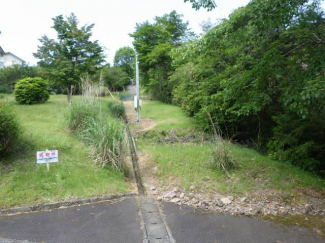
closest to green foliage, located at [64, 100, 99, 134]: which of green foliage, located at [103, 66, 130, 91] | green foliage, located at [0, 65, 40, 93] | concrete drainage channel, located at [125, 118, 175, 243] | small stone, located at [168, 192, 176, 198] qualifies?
concrete drainage channel, located at [125, 118, 175, 243]

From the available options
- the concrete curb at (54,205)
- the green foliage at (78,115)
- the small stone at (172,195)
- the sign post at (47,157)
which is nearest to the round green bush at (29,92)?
the green foliage at (78,115)

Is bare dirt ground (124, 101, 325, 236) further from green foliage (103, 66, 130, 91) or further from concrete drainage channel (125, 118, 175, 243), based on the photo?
green foliage (103, 66, 130, 91)

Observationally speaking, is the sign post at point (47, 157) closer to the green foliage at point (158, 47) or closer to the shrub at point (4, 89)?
the green foliage at point (158, 47)

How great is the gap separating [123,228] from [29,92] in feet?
40.3

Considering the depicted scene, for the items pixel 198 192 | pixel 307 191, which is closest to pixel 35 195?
pixel 198 192

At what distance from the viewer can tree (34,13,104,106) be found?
41.7 ft

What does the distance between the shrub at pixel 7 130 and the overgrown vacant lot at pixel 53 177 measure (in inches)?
9.3

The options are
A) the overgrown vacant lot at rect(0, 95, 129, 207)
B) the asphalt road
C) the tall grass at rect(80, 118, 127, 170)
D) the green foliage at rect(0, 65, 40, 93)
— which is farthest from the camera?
the green foliage at rect(0, 65, 40, 93)

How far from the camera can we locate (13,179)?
15.6ft

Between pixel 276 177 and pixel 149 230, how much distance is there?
3467 millimetres

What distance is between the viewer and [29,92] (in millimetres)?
13555

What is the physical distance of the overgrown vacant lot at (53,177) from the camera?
4.48 m

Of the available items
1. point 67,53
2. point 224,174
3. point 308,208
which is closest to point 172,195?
point 224,174

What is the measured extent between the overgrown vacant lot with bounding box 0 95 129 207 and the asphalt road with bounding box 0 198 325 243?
451 mm
